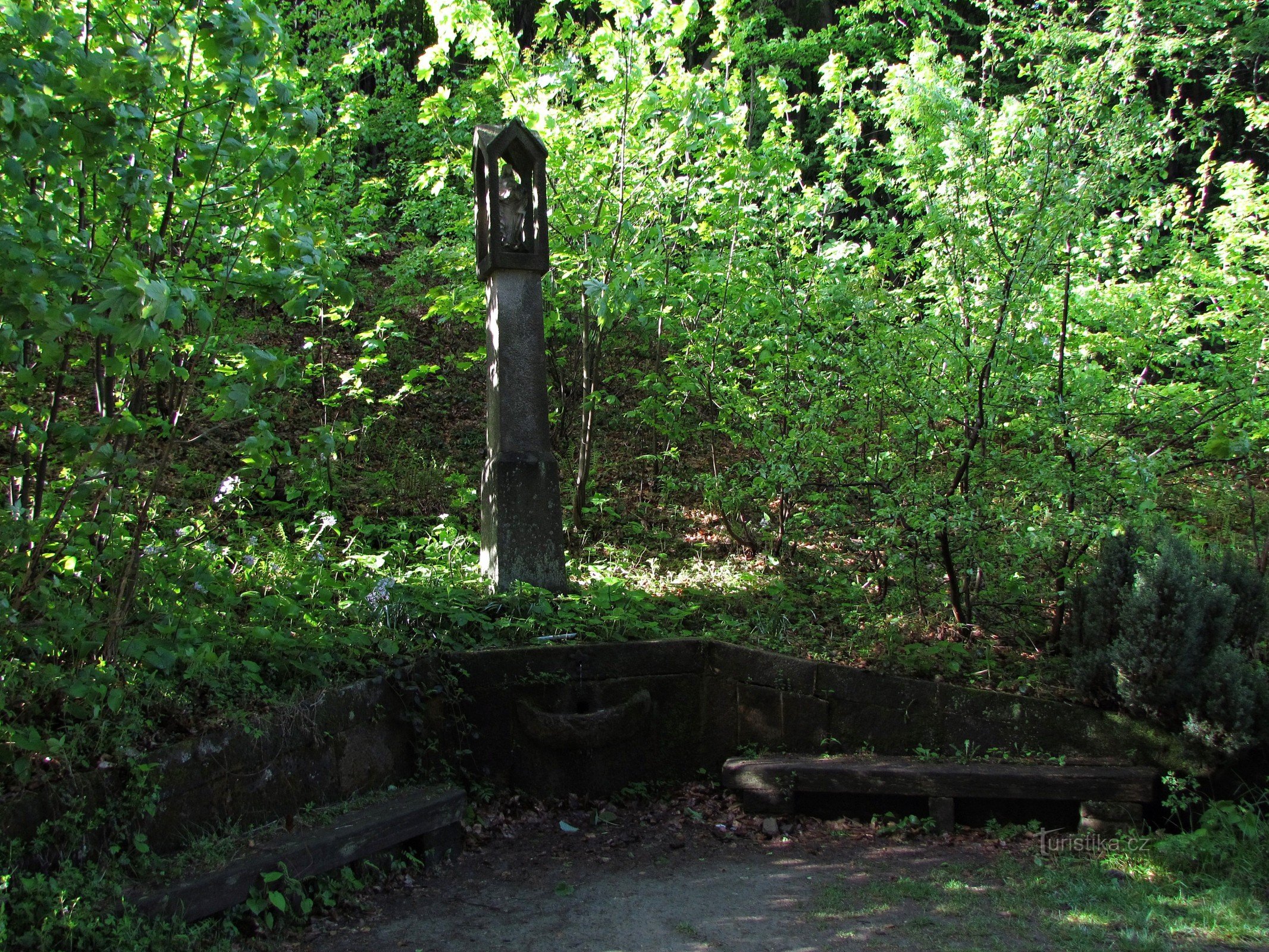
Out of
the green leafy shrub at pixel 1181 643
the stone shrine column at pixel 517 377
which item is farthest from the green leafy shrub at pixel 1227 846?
the stone shrine column at pixel 517 377

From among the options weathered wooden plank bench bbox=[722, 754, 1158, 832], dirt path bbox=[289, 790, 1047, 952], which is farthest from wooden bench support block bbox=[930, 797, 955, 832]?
dirt path bbox=[289, 790, 1047, 952]

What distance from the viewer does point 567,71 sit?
712cm

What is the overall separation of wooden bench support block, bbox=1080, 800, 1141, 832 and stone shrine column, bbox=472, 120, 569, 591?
11.0 feet

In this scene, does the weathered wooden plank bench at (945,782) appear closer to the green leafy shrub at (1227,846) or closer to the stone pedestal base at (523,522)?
the green leafy shrub at (1227,846)

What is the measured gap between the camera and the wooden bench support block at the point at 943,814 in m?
4.98

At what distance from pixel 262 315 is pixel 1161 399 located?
360 inches

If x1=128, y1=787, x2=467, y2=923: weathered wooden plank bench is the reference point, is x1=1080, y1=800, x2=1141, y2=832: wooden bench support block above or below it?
below

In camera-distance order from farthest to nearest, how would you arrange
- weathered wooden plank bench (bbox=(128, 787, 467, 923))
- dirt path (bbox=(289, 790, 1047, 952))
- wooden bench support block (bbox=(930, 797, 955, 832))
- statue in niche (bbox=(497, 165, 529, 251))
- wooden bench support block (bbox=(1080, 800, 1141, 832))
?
1. statue in niche (bbox=(497, 165, 529, 251))
2. wooden bench support block (bbox=(930, 797, 955, 832))
3. wooden bench support block (bbox=(1080, 800, 1141, 832))
4. dirt path (bbox=(289, 790, 1047, 952))
5. weathered wooden plank bench (bbox=(128, 787, 467, 923))

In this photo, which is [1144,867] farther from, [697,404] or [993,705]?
[697,404]

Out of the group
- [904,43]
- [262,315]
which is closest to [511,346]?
[262,315]

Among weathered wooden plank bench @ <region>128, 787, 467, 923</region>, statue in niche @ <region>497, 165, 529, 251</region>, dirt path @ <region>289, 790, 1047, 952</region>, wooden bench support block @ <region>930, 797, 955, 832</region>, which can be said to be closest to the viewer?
weathered wooden plank bench @ <region>128, 787, 467, 923</region>

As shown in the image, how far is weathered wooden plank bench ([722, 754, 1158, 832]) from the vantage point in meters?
Answer: 4.71

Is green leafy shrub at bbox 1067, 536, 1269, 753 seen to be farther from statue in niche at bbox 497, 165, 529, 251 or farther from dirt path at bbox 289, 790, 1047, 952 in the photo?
statue in niche at bbox 497, 165, 529, 251

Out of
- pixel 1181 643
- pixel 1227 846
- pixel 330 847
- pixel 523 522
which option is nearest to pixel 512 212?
pixel 523 522
